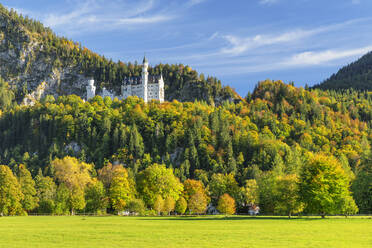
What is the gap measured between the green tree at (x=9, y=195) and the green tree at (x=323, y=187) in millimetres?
60647

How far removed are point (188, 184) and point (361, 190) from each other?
2073 inches

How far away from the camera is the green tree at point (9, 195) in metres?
91.3

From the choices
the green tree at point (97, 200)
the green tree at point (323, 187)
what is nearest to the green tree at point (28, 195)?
the green tree at point (97, 200)

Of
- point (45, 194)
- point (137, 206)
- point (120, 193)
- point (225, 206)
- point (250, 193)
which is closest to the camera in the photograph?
point (137, 206)

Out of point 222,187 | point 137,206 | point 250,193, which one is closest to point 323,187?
point 137,206

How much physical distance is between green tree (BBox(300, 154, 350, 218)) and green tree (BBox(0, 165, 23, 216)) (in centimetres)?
6065

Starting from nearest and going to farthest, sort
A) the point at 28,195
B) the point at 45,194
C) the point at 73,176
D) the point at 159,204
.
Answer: the point at 28,195 → the point at 159,204 → the point at 45,194 → the point at 73,176

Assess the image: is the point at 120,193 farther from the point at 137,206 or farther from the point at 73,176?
the point at 73,176

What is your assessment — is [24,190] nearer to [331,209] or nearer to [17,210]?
[17,210]

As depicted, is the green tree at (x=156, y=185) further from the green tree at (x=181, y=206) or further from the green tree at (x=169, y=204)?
the green tree at (x=169, y=204)

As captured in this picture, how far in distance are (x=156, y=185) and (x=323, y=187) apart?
5564cm

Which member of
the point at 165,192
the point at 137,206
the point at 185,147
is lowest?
the point at 137,206

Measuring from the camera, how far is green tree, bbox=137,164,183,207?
11469cm

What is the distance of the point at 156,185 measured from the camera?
116375mm
